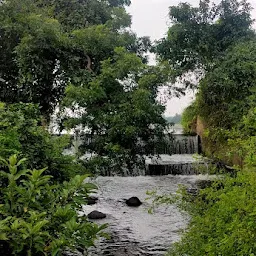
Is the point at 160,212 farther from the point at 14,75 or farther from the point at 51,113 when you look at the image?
the point at 14,75

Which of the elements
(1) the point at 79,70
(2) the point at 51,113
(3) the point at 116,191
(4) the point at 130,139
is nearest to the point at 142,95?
(4) the point at 130,139

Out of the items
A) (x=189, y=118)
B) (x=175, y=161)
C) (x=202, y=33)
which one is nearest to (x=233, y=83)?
(x=202, y=33)

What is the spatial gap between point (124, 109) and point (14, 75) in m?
5.56

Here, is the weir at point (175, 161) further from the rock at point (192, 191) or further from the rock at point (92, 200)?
the rock at point (92, 200)

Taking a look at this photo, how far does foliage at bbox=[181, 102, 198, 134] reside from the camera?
17172 mm

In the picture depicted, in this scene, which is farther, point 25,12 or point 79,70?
point 25,12

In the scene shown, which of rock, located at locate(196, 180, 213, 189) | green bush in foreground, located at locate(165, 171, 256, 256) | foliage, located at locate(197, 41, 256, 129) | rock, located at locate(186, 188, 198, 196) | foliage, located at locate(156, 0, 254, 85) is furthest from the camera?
foliage, located at locate(156, 0, 254, 85)

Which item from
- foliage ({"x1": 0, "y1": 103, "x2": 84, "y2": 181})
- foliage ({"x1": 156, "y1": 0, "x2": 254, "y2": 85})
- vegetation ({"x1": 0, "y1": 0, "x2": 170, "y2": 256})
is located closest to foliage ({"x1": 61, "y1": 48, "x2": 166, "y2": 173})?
vegetation ({"x1": 0, "y1": 0, "x2": 170, "y2": 256})

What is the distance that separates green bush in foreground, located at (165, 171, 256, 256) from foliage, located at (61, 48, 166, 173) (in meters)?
3.11

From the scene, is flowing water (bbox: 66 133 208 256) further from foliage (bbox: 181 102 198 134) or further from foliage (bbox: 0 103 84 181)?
foliage (bbox: 0 103 84 181)

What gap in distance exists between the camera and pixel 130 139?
8.06 m

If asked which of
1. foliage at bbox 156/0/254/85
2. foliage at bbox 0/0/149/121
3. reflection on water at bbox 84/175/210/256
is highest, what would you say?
foliage at bbox 156/0/254/85

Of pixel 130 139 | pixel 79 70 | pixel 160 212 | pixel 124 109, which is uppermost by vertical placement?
pixel 79 70

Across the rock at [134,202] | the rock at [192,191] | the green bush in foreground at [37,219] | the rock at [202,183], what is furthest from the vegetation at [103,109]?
the rock at [192,191]
